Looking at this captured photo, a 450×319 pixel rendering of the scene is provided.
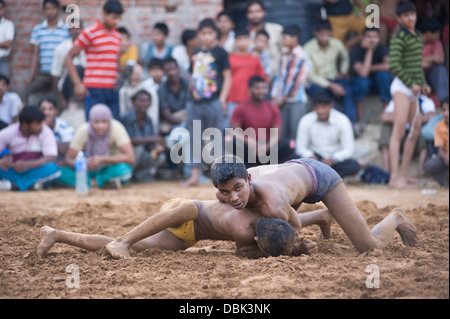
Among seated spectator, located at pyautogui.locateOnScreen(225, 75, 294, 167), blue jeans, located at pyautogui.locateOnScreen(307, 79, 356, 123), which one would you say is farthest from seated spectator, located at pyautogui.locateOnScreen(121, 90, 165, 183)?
blue jeans, located at pyautogui.locateOnScreen(307, 79, 356, 123)

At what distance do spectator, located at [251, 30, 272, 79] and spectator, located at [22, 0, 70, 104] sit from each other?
8.61 feet

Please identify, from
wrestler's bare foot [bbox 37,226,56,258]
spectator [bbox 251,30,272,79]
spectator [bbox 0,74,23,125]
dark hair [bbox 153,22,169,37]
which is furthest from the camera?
dark hair [bbox 153,22,169,37]

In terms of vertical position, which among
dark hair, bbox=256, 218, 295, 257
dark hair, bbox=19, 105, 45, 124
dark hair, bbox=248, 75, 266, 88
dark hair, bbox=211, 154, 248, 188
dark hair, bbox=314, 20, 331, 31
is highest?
dark hair, bbox=314, 20, 331, 31

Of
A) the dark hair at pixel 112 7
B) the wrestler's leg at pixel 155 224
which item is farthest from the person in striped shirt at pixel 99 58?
the wrestler's leg at pixel 155 224

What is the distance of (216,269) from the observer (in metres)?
3.91

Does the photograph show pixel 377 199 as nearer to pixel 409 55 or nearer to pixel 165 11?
pixel 409 55

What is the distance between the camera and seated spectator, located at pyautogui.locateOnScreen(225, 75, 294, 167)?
8031 mm

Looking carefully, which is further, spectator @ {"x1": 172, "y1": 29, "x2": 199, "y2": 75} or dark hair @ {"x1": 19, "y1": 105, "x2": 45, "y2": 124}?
spectator @ {"x1": 172, "y1": 29, "x2": 199, "y2": 75}

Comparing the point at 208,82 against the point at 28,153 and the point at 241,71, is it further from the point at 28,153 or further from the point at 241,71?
the point at 28,153

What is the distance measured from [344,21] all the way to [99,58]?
12.7 ft

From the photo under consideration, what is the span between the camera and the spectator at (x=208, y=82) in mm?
7992

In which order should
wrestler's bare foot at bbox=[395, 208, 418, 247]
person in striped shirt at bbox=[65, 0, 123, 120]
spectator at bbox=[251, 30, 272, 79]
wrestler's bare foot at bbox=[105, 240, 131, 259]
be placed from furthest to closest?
1. spectator at bbox=[251, 30, 272, 79]
2. person in striped shirt at bbox=[65, 0, 123, 120]
3. wrestler's bare foot at bbox=[395, 208, 418, 247]
4. wrestler's bare foot at bbox=[105, 240, 131, 259]

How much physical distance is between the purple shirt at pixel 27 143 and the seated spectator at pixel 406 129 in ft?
13.9

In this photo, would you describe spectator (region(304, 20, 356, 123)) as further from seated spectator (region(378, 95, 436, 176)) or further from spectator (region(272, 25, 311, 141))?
seated spectator (region(378, 95, 436, 176))
